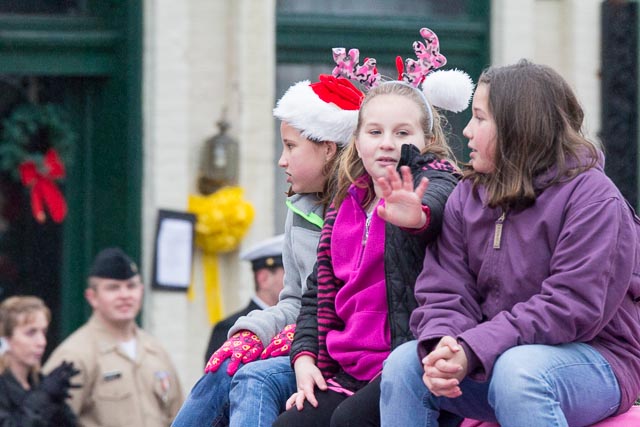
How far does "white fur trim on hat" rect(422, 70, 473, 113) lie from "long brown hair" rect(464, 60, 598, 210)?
0.48 m

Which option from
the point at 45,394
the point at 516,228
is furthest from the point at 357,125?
the point at 45,394

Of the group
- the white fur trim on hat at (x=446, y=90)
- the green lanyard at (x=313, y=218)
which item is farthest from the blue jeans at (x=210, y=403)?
the white fur trim on hat at (x=446, y=90)

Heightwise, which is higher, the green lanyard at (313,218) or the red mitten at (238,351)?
the green lanyard at (313,218)

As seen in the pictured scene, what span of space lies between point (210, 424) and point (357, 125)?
3.62 ft

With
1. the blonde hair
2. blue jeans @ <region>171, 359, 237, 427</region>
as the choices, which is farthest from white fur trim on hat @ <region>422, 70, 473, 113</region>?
the blonde hair

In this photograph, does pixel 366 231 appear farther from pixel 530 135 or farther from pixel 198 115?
pixel 198 115

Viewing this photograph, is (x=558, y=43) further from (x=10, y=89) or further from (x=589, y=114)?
(x=10, y=89)

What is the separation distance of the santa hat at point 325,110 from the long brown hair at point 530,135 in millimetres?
853

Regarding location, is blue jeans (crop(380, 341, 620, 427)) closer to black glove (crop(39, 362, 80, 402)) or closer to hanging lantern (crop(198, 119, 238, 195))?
black glove (crop(39, 362, 80, 402))

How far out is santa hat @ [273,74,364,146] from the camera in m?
5.04

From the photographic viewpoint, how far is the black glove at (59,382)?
739cm

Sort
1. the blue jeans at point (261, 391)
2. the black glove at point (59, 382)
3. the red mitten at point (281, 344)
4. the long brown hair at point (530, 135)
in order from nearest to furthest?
the long brown hair at point (530, 135)
the blue jeans at point (261, 391)
the red mitten at point (281, 344)
the black glove at point (59, 382)

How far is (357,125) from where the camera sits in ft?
15.7

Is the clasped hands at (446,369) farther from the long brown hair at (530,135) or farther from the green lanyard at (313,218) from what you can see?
the green lanyard at (313,218)
